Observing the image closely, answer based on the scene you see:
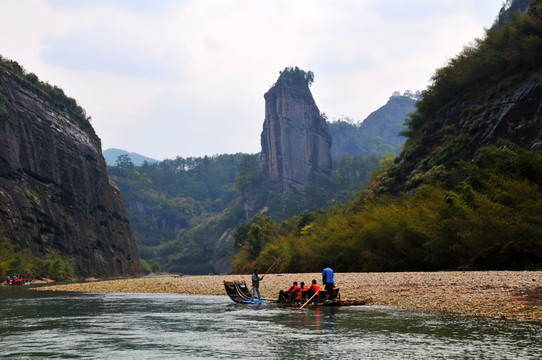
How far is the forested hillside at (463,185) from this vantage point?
34.4 meters

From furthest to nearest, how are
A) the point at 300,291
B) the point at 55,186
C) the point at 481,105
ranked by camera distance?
the point at 55,186 < the point at 481,105 < the point at 300,291

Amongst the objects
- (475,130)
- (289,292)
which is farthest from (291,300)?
(475,130)

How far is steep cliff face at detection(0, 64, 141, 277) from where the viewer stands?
9581 centimetres

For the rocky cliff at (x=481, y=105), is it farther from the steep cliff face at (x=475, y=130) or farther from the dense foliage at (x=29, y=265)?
the dense foliage at (x=29, y=265)

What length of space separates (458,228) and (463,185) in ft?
19.9

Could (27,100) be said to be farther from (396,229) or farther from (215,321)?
(215,321)

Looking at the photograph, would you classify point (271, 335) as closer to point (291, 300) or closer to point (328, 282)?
point (328, 282)

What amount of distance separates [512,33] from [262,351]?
60903 millimetres

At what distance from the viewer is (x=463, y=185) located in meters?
41.4

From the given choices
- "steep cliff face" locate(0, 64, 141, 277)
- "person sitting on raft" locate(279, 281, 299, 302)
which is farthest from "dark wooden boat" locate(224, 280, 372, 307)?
"steep cliff face" locate(0, 64, 141, 277)

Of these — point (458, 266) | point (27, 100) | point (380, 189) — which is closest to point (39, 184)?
point (27, 100)

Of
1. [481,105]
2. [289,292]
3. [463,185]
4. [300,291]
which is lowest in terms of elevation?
[289,292]

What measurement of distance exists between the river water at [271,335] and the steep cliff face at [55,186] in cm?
7332

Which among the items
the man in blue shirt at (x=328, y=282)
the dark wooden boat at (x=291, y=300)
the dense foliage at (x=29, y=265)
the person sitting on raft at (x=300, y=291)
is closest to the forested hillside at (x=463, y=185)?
the dark wooden boat at (x=291, y=300)
